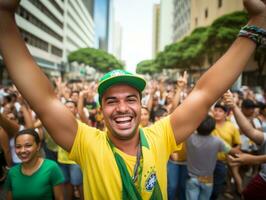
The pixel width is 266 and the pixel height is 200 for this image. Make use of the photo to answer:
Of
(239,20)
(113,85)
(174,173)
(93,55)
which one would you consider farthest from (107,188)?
(93,55)

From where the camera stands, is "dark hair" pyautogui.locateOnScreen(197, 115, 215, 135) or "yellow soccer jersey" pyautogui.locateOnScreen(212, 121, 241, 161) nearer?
"dark hair" pyautogui.locateOnScreen(197, 115, 215, 135)

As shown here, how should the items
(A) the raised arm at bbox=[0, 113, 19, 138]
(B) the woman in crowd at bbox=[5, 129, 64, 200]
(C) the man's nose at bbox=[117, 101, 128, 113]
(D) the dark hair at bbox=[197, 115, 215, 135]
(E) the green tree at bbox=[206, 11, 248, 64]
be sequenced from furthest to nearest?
(E) the green tree at bbox=[206, 11, 248, 64] < (D) the dark hair at bbox=[197, 115, 215, 135] < (A) the raised arm at bbox=[0, 113, 19, 138] < (B) the woman in crowd at bbox=[5, 129, 64, 200] < (C) the man's nose at bbox=[117, 101, 128, 113]

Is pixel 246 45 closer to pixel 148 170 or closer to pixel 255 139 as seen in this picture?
pixel 148 170

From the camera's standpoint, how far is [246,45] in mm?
1602

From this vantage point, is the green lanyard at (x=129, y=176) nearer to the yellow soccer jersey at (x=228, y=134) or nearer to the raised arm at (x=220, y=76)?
the raised arm at (x=220, y=76)

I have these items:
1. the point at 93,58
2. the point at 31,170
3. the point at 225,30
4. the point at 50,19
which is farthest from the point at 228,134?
the point at 93,58

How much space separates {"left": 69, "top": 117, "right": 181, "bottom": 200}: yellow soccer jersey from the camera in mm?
1546

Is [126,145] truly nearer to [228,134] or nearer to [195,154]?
[195,154]

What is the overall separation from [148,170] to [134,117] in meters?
0.33

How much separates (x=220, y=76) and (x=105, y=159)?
82 cm

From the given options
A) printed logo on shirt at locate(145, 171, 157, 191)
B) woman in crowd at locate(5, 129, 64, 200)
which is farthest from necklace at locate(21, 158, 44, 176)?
printed logo on shirt at locate(145, 171, 157, 191)

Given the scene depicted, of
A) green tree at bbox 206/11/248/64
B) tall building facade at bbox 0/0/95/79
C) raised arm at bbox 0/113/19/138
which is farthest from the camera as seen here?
green tree at bbox 206/11/248/64

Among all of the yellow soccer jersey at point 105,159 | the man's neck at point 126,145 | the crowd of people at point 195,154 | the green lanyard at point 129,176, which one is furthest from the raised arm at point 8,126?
the green lanyard at point 129,176

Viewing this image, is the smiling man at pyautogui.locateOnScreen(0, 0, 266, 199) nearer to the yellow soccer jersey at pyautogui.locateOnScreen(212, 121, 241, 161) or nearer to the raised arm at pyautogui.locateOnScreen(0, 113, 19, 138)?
the raised arm at pyautogui.locateOnScreen(0, 113, 19, 138)
